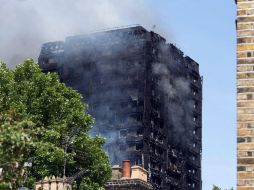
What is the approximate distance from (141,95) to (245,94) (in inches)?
4742

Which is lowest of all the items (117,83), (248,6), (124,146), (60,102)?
(248,6)

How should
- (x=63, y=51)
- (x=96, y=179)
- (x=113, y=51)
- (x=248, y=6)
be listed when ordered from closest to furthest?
(x=248, y=6) → (x=96, y=179) → (x=113, y=51) → (x=63, y=51)

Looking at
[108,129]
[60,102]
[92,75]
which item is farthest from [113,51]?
[60,102]

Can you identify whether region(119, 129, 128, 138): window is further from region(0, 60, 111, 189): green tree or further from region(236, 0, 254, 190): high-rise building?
region(236, 0, 254, 190): high-rise building

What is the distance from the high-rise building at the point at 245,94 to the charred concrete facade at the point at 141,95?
379ft

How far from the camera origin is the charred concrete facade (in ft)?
428

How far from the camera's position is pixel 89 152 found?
174ft

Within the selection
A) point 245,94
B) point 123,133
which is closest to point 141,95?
point 123,133

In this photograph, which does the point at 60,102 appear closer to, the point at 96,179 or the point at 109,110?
the point at 96,179

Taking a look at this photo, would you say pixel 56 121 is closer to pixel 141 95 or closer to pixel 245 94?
pixel 245 94

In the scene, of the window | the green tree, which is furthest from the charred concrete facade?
the green tree

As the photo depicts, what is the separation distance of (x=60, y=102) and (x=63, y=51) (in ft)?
312

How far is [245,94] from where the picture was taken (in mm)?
10422

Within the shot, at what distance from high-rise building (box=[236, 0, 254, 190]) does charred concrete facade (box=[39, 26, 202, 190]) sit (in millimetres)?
115628
